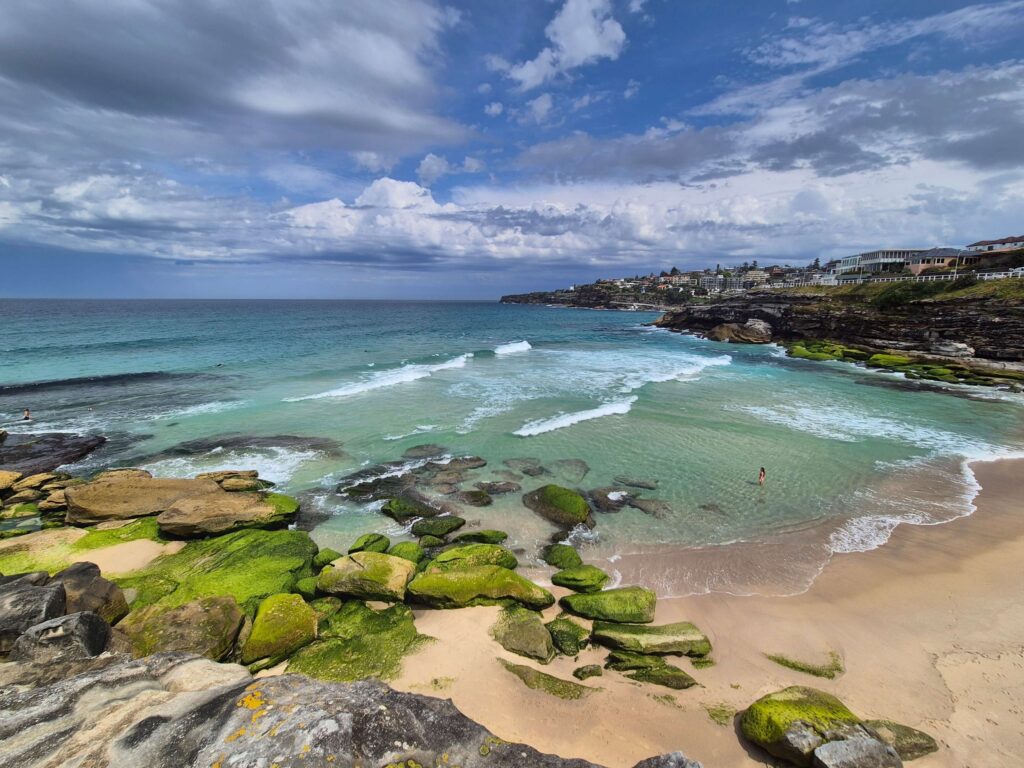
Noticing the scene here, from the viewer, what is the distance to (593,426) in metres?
24.1

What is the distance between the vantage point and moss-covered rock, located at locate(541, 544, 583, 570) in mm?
12186

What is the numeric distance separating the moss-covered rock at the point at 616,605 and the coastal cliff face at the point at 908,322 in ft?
161

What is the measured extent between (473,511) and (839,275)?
11620 cm

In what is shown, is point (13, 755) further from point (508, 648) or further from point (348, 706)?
point (508, 648)

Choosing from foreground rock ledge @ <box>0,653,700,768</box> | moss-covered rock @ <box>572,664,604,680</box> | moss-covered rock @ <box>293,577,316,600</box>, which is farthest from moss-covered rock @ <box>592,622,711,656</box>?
moss-covered rock @ <box>293,577,316,600</box>

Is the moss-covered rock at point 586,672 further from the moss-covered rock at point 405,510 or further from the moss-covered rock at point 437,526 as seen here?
the moss-covered rock at point 405,510

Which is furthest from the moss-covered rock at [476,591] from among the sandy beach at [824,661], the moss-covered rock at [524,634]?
the moss-covered rock at [524,634]

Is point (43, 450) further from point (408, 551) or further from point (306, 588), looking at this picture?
point (408, 551)

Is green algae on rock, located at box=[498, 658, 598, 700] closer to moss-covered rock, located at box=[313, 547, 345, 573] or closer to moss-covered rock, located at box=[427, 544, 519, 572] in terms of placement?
moss-covered rock, located at box=[427, 544, 519, 572]

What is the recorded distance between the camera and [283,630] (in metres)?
9.09

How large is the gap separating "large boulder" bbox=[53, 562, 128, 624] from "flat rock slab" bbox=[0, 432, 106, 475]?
13.5m

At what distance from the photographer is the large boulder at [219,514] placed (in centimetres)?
1348

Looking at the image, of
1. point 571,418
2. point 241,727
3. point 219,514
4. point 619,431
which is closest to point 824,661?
point 241,727

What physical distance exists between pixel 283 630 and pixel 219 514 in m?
6.49
